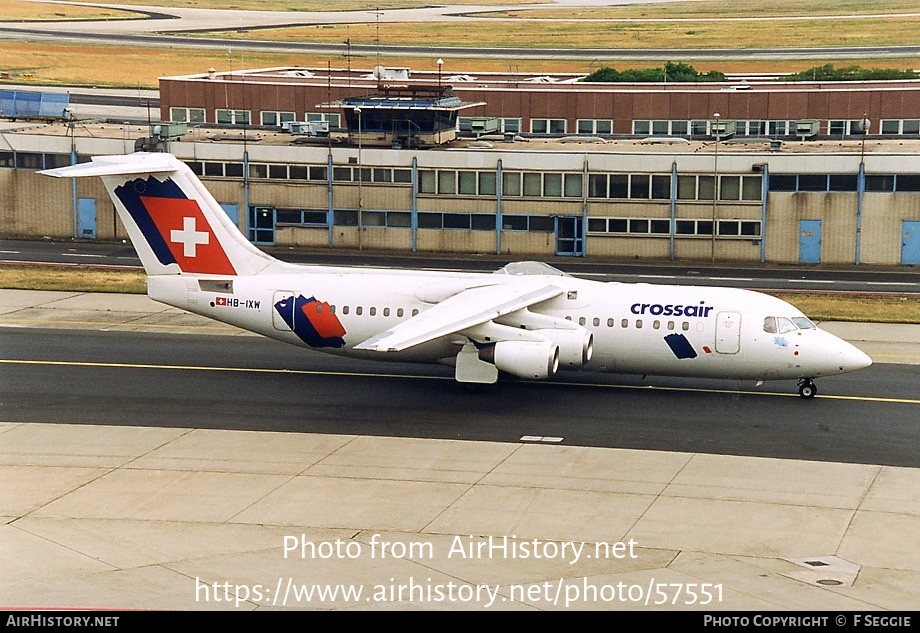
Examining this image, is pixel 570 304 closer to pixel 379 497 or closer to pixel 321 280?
pixel 321 280

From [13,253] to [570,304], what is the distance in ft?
129

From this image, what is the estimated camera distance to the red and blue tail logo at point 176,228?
41.7 m

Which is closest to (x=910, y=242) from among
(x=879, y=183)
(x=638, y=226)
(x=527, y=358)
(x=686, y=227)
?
(x=879, y=183)

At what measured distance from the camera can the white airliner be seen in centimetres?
3791

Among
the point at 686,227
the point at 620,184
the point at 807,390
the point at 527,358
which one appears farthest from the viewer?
the point at 620,184

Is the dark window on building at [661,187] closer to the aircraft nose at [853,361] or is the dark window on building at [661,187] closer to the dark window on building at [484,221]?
the dark window on building at [484,221]

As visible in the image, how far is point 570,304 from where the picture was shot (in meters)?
39.4

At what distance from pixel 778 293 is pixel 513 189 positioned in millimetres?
17805

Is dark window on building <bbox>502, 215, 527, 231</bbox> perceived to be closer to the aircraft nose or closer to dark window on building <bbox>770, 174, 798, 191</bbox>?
dark window on building <bbox>770, 174, 798, 191</bbox>

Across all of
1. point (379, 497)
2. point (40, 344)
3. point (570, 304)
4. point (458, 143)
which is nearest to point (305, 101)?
point (458, 143)

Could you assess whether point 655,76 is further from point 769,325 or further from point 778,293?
point 769,325

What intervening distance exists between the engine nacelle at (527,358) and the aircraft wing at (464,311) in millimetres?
1050

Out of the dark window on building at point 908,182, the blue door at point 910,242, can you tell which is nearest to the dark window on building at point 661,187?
the dark window on building at point 908,182

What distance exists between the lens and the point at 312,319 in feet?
132
